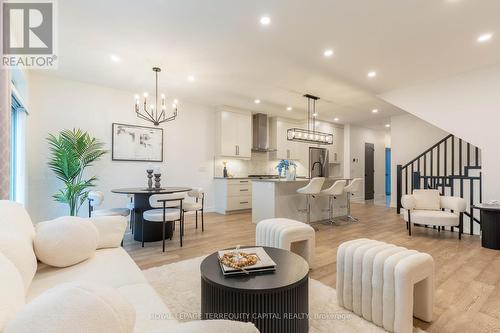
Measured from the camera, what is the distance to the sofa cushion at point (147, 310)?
1111mm

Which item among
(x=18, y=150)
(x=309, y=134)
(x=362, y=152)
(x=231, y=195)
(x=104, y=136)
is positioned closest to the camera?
(x=18, y=150)

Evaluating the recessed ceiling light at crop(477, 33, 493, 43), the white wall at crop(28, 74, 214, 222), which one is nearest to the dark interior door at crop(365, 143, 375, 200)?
the white wall at crop(28, 74, 214, 222)

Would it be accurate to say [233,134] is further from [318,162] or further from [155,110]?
[318,162]

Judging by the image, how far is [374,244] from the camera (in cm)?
198

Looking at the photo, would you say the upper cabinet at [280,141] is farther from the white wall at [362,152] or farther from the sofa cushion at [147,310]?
the sofa cushion at [147,310]

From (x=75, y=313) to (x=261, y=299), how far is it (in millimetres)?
953

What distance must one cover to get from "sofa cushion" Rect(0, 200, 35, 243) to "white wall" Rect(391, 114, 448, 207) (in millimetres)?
8076

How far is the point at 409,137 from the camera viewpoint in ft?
23.6

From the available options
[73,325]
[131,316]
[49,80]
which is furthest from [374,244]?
[49,80]

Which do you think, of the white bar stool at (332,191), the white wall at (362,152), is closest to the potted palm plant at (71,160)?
the white bar stool at (332,191)

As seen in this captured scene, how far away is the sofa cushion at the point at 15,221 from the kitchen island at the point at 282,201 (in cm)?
372

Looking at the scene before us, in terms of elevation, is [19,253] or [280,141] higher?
Answer: [280,141]

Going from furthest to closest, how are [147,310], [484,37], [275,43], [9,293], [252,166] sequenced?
1. [252,166]
2. [275,43]
3. [484,37]
4. [147,310]
5. [9,293]

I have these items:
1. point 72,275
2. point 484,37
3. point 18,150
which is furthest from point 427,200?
point 18,150
